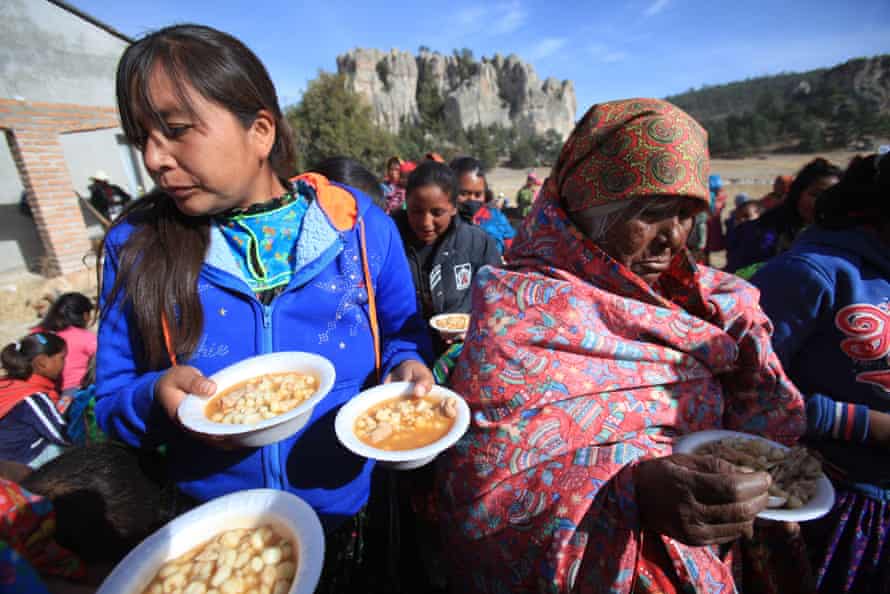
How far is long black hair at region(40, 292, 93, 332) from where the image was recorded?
179 inches

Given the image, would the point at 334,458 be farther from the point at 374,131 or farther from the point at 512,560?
the point at 374,131

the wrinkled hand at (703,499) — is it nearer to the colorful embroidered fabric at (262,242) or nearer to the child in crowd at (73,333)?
the colorful embroidered fabric at (262,242)

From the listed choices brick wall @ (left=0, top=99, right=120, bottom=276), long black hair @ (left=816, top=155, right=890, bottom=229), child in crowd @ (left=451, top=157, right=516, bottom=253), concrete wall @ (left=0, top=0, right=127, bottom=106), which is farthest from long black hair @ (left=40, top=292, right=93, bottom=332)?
concrete wall @ (left=0, top=0, right=127, bottom=106)

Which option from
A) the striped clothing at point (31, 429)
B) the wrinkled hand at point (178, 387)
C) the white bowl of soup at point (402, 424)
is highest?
the wrinkled hand at point (178, 387)

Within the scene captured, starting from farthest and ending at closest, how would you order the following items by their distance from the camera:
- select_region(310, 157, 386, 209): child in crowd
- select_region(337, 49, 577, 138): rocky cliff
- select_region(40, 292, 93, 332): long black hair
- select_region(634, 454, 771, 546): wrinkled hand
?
select_region(337, 49, 577, 138): rocky cliff, select_region(40, 292, 93, 332): long black hair, select_region(310, 157, 386, 209): child in crowd, select_region(634, 454, 771, 546): wrinkled hand

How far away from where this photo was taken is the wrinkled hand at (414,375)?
1.53 m

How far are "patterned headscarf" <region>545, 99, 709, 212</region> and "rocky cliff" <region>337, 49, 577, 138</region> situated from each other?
60383mm

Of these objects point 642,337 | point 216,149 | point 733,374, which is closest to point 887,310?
point 733,374

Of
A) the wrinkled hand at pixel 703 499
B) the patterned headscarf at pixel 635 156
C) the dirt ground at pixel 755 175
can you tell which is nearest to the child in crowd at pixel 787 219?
the patterned headscarf at pixel 635 156

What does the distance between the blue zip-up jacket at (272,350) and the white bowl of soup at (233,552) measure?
1.05 feet

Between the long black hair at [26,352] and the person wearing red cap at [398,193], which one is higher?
the person wearing red cap at [398,193]

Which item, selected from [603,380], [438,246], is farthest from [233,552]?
[438,246]

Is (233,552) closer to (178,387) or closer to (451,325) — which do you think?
(178,387)

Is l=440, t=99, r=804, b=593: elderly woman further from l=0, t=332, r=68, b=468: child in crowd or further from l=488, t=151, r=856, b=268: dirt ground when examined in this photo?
l=488, t=151, r=856, b=268: dirt ground
